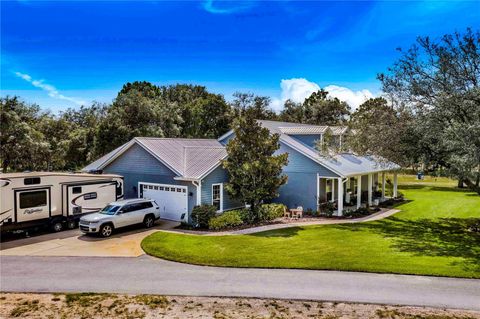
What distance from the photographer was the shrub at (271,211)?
21938 mm

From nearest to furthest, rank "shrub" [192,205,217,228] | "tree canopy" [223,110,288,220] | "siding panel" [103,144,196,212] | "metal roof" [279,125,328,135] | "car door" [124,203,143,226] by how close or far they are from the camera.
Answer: "car door" [124,203,143,226] < "shrub" [192,205,217,228] < "tree canopy" [223,110,288,220] < "siding panel" [103,144,196,212] < "metal roof" [279,125,328,135]

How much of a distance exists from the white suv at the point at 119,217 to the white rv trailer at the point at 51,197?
6.49 ft

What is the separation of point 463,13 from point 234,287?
15.3 meters

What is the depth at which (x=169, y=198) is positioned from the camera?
71.7ft

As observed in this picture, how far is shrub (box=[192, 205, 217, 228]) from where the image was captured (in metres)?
19.5

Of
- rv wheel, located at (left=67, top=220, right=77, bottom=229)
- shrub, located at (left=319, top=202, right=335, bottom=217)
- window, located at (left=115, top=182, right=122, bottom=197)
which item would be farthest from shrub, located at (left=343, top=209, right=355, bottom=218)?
rv wheel, located at (left=67, top=220, right=77, bottom=229)

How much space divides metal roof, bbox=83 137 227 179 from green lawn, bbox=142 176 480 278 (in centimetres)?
474

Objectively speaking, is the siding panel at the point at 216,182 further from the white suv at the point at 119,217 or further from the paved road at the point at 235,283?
the paved road at the point at 235,283

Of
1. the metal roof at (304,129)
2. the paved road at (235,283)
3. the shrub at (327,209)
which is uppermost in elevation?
the metal roof at (304,129)

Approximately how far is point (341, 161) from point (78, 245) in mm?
18775

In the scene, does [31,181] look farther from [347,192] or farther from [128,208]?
[347,192]

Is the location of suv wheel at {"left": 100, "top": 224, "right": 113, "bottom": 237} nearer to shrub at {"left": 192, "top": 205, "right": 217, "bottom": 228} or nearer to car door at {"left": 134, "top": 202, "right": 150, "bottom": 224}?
car door at {"left": 134, "top": 202, "right": 150, "bottom": 224}

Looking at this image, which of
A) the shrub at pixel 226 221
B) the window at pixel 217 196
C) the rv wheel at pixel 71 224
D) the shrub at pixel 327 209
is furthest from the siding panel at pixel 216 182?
the rv wheel at pixel 71 224

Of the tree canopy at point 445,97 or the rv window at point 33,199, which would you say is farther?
the rv window at point 33,199
